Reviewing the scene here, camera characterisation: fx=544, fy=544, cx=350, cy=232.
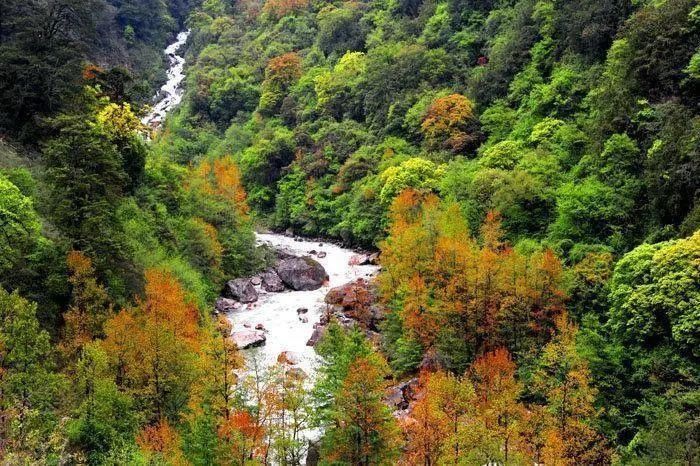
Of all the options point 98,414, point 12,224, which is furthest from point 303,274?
point 98,414

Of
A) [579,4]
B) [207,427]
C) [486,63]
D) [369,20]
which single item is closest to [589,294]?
[207,427]

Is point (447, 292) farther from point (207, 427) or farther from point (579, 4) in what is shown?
point (579, 4)

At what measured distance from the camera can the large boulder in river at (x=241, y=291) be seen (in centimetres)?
5934

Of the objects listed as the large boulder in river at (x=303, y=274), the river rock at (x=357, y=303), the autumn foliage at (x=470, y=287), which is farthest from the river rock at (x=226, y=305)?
the autumn foliage at (x=470, y=287)

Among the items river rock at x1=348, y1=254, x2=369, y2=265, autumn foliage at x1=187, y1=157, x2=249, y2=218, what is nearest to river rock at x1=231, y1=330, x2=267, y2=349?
river rock at x1=348, y1=254, x2=369, y2=265

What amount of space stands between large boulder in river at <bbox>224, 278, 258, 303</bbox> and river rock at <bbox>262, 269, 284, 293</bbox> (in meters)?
2.60

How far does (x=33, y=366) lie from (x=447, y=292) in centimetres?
2704

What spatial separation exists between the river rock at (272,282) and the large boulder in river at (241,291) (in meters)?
2.60

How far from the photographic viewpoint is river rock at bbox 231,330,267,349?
158 feet

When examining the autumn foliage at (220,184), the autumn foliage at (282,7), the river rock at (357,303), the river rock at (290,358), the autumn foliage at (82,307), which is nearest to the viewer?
the autumn foliage at (82,307)

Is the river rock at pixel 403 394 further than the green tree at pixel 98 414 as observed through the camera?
Yes

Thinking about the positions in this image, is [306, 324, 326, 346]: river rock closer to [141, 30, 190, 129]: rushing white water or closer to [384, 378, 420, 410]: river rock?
[384, 378, 420, 410]: river rock

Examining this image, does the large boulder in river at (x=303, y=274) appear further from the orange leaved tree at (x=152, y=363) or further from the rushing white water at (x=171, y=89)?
the rushing white water at (x=171, y=89)

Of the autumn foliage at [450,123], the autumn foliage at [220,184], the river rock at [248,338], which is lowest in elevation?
the river rock at [248,338]
